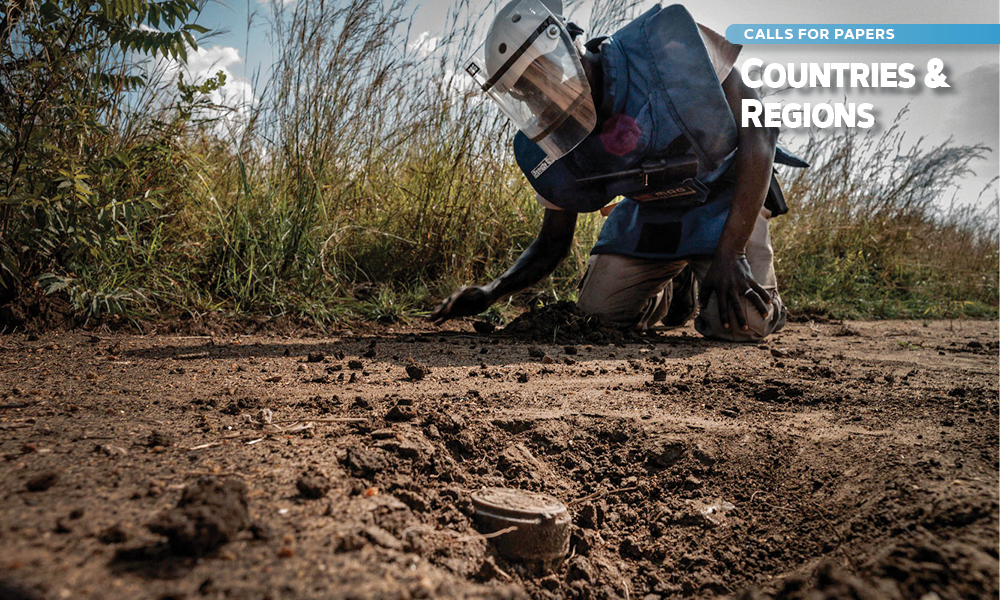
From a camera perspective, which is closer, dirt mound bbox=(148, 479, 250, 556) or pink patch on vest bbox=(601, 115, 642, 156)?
dirt mound bbox=(148, 479, 250, 556)

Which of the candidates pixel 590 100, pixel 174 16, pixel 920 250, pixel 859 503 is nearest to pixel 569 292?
pixel 590 100

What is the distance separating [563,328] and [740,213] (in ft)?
3.09

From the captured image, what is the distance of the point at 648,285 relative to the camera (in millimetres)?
3467

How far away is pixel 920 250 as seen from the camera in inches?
237

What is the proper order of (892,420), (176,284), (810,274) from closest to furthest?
1. (892,420)
2. (176,284)
3. (810,274)

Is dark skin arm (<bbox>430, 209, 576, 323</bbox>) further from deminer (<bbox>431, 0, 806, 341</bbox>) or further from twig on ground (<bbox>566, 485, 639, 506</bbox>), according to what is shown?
twig on ground (<bbox>566, 485, 639, 506</bbox>)

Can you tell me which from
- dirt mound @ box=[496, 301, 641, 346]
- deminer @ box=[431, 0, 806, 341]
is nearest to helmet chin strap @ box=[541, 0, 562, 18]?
deminer @ box=[431, 0, 806, 341]

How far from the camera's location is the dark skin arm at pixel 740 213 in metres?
2.59

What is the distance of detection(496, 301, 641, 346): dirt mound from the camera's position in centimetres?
289

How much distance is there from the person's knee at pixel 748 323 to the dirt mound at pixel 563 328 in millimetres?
424

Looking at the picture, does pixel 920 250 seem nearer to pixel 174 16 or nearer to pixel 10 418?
pixel 174 16

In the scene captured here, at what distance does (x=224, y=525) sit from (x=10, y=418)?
891 millimetres

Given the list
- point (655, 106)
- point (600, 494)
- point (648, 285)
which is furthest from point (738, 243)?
point (600, 494)

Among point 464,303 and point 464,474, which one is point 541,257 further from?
point 464,474
